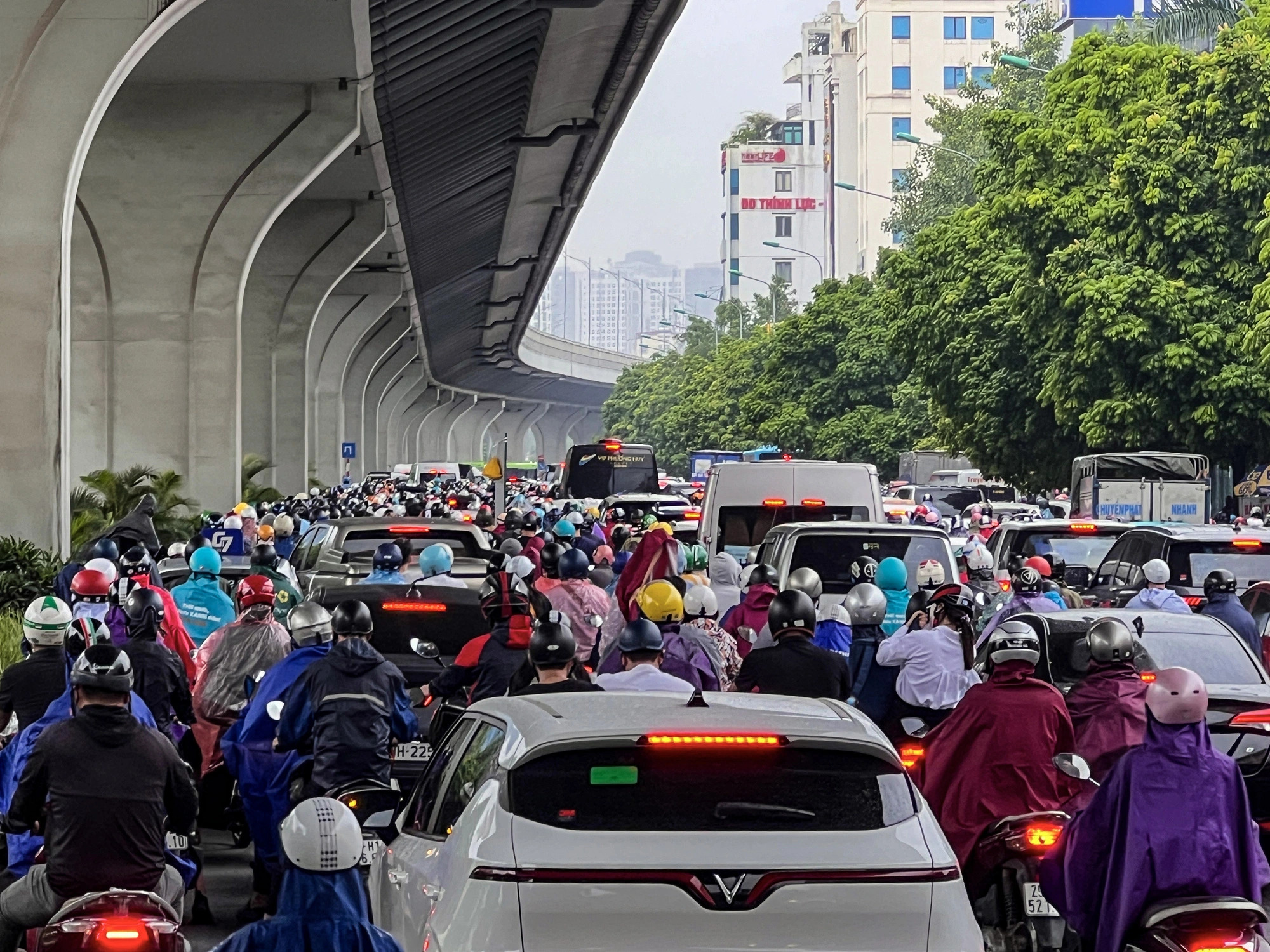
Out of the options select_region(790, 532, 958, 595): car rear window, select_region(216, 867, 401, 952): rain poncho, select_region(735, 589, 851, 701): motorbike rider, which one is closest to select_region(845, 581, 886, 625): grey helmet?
select_region(735, 589, 851, 701): motorbike rider

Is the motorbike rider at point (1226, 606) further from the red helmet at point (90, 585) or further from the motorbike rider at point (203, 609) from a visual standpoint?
the red helmet at point (90, 585)

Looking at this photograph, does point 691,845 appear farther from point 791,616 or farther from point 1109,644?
point 791,616

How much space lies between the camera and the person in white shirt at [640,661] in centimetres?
867

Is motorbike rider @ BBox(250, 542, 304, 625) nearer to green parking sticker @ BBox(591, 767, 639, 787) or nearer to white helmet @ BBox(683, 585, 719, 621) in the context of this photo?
white helmet @ BBox(683, 585, 719, 621)

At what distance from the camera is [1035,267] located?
131ft

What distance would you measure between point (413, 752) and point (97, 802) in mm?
3640

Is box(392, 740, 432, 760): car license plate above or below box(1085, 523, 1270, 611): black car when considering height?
below

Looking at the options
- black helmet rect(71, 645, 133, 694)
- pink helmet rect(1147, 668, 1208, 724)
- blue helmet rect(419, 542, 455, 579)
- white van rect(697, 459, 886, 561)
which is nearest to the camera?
pink helmet rect(1147, 668, 1208, 724)

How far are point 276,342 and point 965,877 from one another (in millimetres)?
46862

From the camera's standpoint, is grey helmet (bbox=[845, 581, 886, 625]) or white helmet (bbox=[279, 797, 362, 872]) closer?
white helmet (bbox=[279, 797, 362, 872])

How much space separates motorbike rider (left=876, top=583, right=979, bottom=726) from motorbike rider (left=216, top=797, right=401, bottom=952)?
19.6 feet

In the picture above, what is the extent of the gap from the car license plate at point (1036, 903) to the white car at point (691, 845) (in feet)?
7.76

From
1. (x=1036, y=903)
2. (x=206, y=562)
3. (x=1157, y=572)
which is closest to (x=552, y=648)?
(x=1036, y=903)

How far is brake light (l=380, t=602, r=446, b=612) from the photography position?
1228cm
